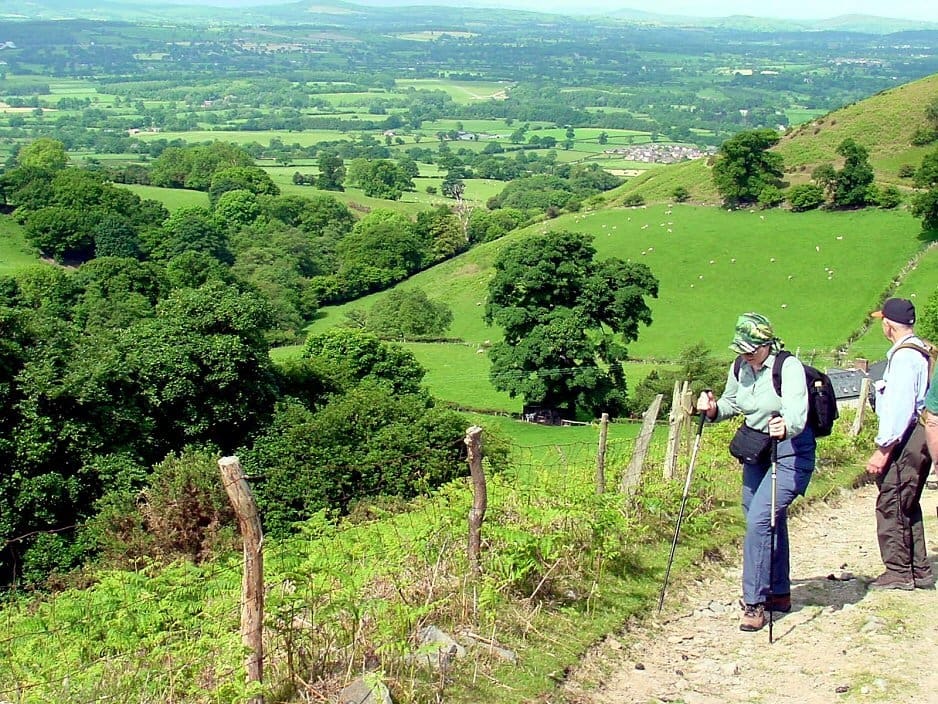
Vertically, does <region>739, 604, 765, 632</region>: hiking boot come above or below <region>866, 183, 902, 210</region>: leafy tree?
above

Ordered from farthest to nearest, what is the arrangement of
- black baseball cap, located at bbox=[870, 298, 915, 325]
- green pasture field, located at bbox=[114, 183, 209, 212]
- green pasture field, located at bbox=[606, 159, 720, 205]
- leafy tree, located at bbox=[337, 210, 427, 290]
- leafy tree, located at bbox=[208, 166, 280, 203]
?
1. leafy tree, located at bbox=[208, 166, 280, 203]
2. green pasture field, located at bbox=[114, 183, 209, 212]
3. leafy tree, located at bbox=[337, 210, 427, 290]
4. green pasture field, located at bbox=[606, 159, 720, 205]
5. black baseball cap, located at bbox=[870, 298, 915, 325]

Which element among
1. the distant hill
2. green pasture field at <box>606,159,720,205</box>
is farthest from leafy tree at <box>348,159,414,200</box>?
the distant hill

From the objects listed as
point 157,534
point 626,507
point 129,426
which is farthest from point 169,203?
point 626,507

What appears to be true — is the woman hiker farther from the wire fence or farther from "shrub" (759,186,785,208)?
"shrub" (759,186,785,208)

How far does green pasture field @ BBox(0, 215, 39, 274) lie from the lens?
278 ft

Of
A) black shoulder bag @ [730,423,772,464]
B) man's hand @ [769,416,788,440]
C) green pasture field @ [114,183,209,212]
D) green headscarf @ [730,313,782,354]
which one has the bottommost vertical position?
green pasture field @ [114,183,209,212]

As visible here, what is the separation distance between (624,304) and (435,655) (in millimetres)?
35921

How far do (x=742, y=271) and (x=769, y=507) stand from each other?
6079cm

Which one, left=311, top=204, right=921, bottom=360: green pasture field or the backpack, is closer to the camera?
the backpack

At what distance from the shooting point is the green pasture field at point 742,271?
187 ft

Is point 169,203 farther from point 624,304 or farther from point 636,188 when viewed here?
point 624,304

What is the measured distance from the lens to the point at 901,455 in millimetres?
7906

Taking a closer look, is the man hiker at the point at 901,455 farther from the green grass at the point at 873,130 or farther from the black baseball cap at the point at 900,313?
the green grass at the point at 873,130

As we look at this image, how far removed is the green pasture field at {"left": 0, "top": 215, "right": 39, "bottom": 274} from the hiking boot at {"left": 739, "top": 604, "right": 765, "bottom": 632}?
8270 centimetres
